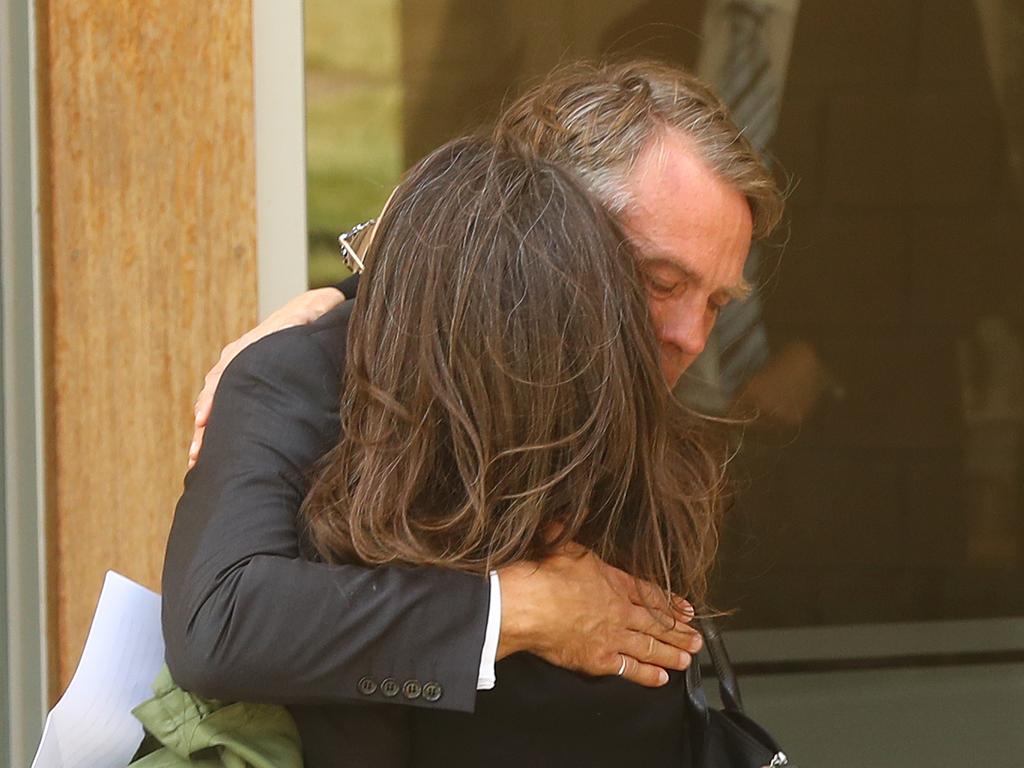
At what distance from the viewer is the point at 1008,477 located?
4.50 meters

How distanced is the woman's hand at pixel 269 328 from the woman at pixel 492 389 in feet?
0.68

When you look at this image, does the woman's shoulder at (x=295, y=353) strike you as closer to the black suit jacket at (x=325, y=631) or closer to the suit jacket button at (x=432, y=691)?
the black suit jacket at (x=325, y=631)

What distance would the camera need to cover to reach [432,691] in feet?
4.56

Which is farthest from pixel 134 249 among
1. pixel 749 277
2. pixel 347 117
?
pixel 749 277

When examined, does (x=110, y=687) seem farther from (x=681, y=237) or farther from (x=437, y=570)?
(x=681, y=237)

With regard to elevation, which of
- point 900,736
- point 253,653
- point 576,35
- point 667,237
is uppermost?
point 576,35

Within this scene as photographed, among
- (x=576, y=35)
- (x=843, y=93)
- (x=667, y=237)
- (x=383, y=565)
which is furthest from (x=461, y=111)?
(x=383, y=565)

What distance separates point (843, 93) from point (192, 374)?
2271mm

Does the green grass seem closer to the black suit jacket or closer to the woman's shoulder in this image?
the woman's shoulder

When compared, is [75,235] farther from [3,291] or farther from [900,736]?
[900,736]

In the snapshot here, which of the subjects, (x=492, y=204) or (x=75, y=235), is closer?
(x=492, y=204)

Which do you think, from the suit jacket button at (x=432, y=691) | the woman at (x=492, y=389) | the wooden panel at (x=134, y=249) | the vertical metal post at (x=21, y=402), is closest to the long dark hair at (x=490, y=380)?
the woman at (x=492, y=389)

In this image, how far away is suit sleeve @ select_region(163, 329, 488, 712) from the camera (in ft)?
4.46

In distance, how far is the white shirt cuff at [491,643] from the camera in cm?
141
